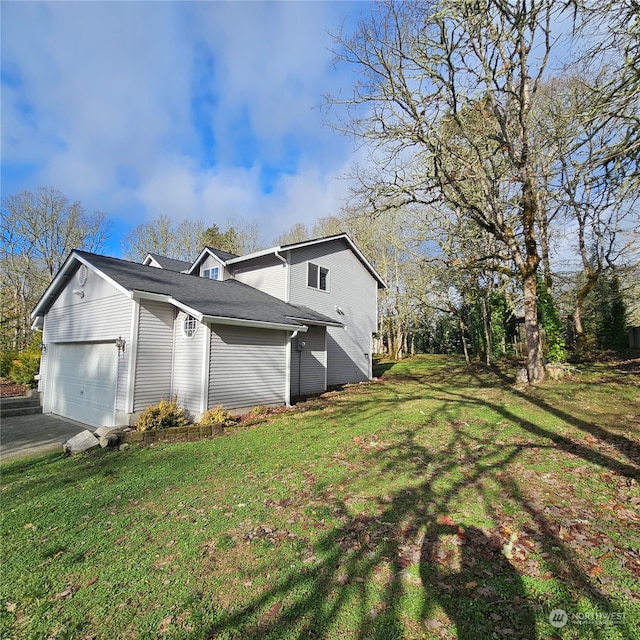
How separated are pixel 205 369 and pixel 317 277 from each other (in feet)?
25.8

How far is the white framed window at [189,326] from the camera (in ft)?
31.7

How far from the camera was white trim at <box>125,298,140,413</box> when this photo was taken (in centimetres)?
891

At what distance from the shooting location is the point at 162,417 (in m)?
8.48

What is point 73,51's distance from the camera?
8.94 m

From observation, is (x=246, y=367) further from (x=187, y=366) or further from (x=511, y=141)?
(x=511, y=141)

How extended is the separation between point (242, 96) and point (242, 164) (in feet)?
15.8

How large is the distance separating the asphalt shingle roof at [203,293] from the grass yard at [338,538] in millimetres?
3996

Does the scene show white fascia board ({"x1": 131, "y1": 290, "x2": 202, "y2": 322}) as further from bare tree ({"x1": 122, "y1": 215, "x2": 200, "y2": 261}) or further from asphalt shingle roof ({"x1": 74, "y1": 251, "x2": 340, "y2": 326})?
bare tree ({"x1": 122, "y1": 215, "x2": 200, "y2": 261})

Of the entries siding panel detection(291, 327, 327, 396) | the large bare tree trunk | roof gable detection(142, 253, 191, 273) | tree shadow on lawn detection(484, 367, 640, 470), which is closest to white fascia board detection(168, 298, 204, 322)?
siding panel detection(291, 327, 327, 396)

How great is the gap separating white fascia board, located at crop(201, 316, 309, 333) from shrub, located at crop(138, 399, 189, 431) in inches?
96.5

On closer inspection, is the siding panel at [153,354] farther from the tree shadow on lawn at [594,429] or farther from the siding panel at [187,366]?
the tree shadow on lawn at [594,429]

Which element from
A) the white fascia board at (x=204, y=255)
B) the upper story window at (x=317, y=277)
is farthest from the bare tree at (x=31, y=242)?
the upper story window at (x=317, y=277)

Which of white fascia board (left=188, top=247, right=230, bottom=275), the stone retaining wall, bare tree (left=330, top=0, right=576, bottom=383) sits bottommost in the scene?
the stone retaining wall

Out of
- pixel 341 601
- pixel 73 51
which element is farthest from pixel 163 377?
pixel 73 51
